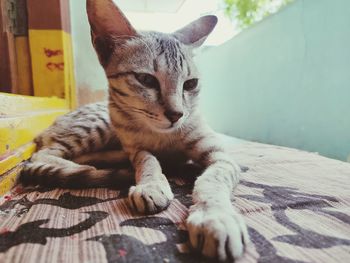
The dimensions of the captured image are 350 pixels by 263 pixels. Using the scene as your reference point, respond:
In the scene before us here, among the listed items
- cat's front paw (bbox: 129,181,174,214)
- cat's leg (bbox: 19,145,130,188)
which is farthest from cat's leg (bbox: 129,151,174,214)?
cat's leg (bbox: 19,145,130,188)

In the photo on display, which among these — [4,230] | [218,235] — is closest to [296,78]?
[218,235]

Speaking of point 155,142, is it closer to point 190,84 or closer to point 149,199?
point 190,84

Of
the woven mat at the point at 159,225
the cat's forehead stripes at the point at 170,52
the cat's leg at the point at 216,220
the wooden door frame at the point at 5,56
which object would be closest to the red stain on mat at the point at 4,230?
the woven mat at the point at 159,225

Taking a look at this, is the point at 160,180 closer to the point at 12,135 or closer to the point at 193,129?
the point at 193,129

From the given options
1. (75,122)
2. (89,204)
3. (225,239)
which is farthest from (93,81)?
(225,239)

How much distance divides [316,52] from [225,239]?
1.47 m

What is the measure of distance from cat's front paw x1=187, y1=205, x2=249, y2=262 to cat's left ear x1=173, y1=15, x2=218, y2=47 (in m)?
0.79

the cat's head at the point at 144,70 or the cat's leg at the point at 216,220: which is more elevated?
the cat's head at the point at 144,70

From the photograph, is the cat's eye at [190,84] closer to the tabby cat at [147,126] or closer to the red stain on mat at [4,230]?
the tabby cat at [147,126]

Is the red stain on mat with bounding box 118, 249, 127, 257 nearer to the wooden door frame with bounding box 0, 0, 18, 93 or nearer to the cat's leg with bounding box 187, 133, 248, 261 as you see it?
the cat's leg with bounding box 187, 133, 248, 261

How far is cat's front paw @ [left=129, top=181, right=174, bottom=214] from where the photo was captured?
63cm

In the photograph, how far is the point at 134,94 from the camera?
889 millimetres

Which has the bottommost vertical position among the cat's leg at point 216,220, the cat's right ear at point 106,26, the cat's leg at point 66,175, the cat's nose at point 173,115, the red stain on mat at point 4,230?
the cat's leg at point 66,175

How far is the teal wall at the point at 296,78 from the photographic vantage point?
1430 millimetres
